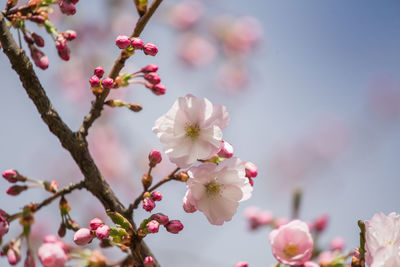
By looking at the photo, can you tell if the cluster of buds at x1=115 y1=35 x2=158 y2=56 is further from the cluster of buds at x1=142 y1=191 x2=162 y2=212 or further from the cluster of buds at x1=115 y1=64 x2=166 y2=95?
the cluster of buds at x1=142 y1=191 x2=162 y2=212

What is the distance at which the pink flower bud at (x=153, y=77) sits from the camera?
2088 millimetres

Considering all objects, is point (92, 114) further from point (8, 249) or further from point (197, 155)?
point (8, 249)

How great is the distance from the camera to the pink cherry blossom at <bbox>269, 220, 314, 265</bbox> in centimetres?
186

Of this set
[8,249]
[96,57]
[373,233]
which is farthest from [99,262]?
[96,57]

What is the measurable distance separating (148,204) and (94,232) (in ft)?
0.78

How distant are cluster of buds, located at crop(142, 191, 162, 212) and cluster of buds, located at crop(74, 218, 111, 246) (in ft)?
0.56

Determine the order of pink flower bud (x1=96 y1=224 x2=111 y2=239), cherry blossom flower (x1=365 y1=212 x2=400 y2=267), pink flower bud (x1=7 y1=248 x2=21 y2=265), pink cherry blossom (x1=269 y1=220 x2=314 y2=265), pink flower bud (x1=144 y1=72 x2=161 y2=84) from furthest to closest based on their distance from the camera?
pink flower bud (x1=144 y1=72 x2=161 y2=84) → pink flower bud (x1=7 y1=248 x2=21 y2=265) → pink cherry blossom (x1=269 y1=220 x2=314 y2=265) → pink flower bud (x1=96 y1=224 x2=111 y2=239) → cherry blossom flower (x1=365 y1=212 x2=400 y2=267)

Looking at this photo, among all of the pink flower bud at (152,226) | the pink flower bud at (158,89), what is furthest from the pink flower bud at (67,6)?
the pink flower bud at (152,226)

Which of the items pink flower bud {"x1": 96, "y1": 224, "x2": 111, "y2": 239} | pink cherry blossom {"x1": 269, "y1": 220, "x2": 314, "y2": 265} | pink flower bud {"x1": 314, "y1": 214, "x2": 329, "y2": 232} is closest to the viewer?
pink flower bud {"x1": 96, "y1": 224, "x2": 111, "y2": 239}

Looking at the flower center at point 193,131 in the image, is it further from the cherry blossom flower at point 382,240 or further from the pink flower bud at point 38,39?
the pink flower bud at point 38,39

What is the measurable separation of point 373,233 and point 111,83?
3.93 feet

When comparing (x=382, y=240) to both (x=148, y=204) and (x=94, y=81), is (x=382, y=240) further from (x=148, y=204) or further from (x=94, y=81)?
(x=94, y=81)

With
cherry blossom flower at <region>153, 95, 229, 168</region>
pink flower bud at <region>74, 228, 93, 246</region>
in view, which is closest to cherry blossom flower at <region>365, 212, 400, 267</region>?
cherry blossom flower at <region>153, 95, 229, 168</region>

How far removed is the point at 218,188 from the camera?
181 centimetres
